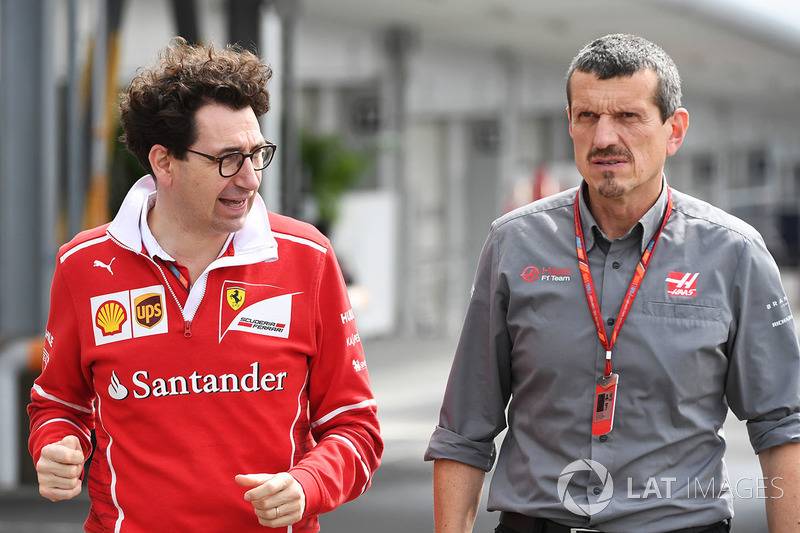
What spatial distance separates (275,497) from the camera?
7.23 feet

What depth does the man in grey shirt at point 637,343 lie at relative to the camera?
7.99 ft

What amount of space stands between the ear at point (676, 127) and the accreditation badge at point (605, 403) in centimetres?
52

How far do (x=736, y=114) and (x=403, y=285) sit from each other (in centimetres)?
1971

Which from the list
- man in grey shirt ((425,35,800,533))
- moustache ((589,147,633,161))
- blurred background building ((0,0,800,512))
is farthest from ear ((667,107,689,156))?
blurred background building ((0,0,800,512))

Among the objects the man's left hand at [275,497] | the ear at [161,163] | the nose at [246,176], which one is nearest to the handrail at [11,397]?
the ear at [161,163]

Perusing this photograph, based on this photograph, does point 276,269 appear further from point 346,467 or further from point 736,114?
point 736,114

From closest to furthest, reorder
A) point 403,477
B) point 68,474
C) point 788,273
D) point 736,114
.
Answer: point 68,474
point 403,477
point 788,273
point 736,114

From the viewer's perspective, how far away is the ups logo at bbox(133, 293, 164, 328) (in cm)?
242

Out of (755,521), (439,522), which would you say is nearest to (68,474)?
(439,522)

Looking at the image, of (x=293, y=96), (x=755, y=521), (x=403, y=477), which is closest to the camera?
(x=755, y=521)

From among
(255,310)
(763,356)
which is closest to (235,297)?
(255,310)

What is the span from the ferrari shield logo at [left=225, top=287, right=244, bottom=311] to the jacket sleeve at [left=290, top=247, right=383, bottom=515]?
16cm

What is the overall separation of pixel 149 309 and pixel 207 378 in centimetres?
20

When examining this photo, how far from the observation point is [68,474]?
7.61 ft
